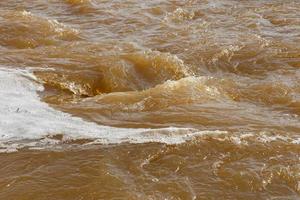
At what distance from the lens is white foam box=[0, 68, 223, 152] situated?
17.7ft

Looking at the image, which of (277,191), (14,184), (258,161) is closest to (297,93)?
(258,161)

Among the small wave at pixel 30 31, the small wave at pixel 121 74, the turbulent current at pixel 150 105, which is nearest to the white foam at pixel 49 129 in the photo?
the turbulent current at pixel 150 105

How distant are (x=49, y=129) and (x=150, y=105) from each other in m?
1.36

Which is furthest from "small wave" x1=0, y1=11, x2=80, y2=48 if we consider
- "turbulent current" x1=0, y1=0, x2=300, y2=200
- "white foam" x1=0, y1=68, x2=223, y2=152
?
"white foam" x1=0, y1=68, x2=223, y2=152

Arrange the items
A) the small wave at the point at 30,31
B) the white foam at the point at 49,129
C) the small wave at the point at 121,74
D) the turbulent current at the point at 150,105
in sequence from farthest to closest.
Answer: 1. the small wave at the point at 30,31
2. the small wave at the point at 121,74
3. the white foam at the point at 49,129
4. the turbulent current at the point at 150,105

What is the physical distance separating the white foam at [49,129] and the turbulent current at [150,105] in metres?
0.01

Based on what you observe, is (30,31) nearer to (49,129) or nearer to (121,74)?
(121,74)

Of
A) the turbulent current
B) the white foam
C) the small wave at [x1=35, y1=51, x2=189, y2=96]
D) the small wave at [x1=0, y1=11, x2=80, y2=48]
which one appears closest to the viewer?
Result: the turbulent current

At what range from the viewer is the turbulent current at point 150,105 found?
4.59 metres

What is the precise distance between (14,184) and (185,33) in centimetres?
578

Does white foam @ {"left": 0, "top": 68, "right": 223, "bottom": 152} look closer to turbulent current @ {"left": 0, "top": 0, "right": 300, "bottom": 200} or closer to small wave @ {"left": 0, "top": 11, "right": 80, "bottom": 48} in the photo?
turbulent current @ {"left": 0, "top": 0, "right": 300, "bottom": 200}

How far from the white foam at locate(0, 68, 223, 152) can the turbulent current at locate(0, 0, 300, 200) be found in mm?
13

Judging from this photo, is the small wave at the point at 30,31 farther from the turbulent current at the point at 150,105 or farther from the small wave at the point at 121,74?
the small wave at the point at 121,74

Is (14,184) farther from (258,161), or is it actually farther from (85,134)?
(258,161)
